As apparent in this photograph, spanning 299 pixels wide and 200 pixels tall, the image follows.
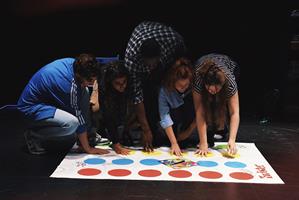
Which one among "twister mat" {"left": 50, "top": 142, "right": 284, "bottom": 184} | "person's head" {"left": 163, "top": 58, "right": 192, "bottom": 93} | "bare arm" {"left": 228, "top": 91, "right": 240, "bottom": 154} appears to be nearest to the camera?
"twister mat" {"left": 50, "top": 142, "right": 284, "bottom": 184}

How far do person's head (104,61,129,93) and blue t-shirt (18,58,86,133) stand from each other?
0.63ft

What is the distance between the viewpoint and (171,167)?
2408 millimetres

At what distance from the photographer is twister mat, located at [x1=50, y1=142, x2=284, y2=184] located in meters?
2.27

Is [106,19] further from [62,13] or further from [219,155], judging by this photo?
[219,155]

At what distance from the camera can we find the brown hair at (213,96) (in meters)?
2.41

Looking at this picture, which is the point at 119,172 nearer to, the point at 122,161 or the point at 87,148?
the point at 122,161

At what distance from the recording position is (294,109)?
365 cm

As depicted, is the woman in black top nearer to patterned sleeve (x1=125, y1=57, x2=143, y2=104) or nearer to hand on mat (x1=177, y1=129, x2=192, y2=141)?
patterned sleeve (x1=125, y1=57, x2=143, y2=104)

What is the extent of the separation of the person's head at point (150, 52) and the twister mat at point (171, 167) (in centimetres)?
58

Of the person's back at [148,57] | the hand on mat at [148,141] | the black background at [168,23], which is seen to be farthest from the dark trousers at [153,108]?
the black background at [168,23]

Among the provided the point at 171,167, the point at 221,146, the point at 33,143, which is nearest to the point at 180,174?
the point at 171,167

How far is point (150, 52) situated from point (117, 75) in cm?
23

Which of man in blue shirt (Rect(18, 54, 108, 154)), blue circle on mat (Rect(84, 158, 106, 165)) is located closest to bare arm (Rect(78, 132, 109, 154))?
man in blue shirt (Rect(18, 54, 108, 154))

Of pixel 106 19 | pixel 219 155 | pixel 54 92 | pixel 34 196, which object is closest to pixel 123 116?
pixel 54 92
